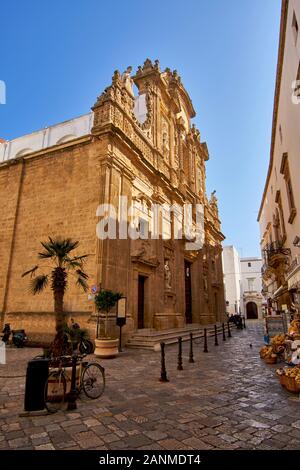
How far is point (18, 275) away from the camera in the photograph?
13.8 m

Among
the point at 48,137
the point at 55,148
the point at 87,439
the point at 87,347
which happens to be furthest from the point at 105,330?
the point at 48,137

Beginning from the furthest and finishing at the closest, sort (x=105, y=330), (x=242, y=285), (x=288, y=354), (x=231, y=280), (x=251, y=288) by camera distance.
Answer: (x=242, y=285), (x=251, y=288), (x=231, y=280), (x=105, y=330), (x=288, y=354)

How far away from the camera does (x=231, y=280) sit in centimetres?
5119

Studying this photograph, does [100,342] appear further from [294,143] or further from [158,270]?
[294,143]

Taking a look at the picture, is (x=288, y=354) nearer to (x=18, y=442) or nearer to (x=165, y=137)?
(x=18, y=442)

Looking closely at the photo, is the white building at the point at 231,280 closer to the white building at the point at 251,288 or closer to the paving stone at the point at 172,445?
the white building at the point at 251,288

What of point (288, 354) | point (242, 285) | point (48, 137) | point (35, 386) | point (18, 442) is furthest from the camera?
point (242, 285)

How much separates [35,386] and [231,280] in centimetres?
5023

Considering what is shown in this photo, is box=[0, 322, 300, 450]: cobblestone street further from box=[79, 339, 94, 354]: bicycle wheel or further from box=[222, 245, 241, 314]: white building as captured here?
box=[222, 245, 241, 314]: white building

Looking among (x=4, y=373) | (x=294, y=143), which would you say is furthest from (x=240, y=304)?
(x=4, y=373)

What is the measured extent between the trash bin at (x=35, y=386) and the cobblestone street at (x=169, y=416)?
7.1 inches

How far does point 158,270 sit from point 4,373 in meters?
10.2
